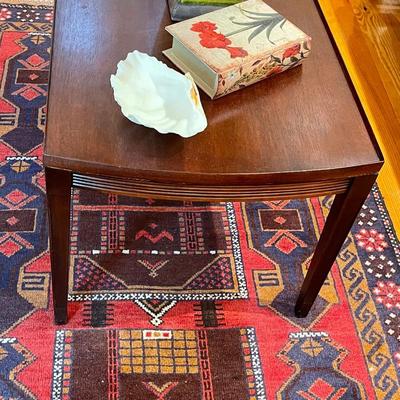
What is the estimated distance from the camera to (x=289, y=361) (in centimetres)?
126

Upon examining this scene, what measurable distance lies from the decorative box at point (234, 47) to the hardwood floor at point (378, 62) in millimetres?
630

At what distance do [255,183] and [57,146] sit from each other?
12.4 inches

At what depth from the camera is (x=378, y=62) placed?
2.04 m

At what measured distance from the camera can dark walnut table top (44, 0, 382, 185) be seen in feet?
3.17

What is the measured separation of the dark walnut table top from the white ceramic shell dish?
0.09ft

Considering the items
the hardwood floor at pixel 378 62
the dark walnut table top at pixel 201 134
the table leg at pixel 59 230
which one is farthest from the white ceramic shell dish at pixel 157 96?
the hardwood floor at pixel 378 62

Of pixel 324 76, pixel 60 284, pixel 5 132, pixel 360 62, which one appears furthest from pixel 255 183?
pixel 360 62

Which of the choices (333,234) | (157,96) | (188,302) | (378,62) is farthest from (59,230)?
(378,62)

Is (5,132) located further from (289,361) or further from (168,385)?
(289,361)

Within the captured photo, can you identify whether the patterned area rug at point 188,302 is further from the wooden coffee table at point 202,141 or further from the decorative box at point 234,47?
the decorative box at point 234,47

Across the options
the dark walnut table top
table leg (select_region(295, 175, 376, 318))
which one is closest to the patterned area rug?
table leg (select_region(295, 175, 376, 318))

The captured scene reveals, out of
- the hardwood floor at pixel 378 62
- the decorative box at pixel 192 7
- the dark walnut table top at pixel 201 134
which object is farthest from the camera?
the hardwood floor at pixel 378 62

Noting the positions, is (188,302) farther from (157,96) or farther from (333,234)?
(157,96)

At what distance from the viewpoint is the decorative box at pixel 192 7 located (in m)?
1.21
